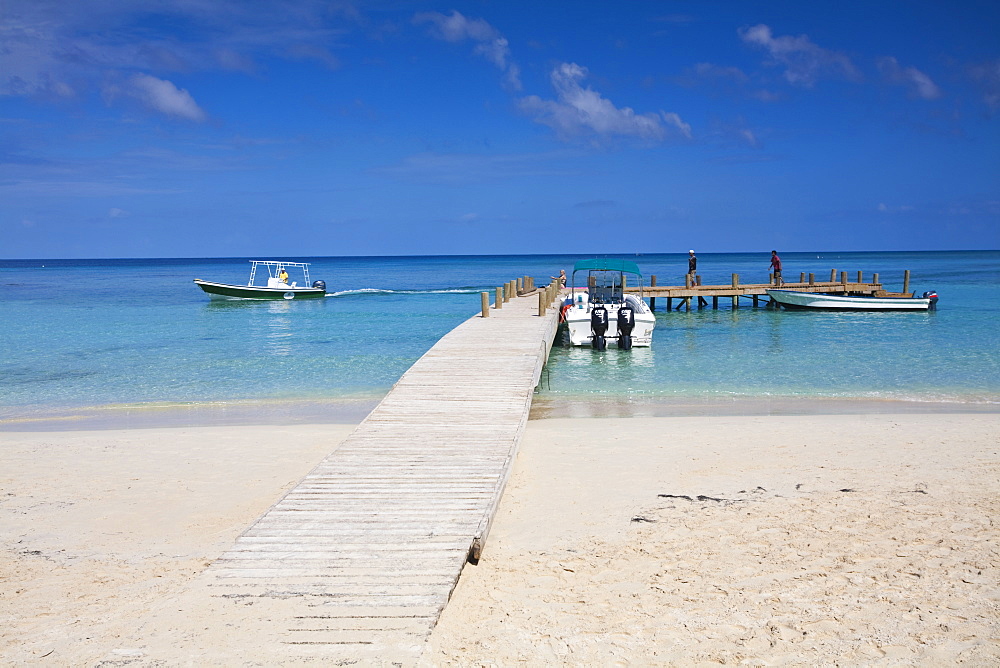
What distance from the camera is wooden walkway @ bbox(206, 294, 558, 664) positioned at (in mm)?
4535

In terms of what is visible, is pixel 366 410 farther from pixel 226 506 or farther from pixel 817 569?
pixel 817 569

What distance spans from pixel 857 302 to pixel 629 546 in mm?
28165

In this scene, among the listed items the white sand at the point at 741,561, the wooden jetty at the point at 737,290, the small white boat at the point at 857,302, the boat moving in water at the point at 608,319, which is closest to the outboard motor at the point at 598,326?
the boat moving in water at the point at 608,319

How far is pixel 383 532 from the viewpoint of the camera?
5.92m

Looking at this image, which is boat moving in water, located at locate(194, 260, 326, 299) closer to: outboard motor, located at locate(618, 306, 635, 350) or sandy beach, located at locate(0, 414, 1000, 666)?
outboard motor, located at locate(618, 306, 635, 350)

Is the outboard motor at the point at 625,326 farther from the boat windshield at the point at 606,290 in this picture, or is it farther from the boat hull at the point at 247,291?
the boat hull at the point at 247,291

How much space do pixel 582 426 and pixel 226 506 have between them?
5486 mm

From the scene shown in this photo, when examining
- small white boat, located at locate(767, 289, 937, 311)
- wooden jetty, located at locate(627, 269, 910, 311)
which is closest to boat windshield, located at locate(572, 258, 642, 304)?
wooden jetty, located at locate(627, 269, 910, 311)

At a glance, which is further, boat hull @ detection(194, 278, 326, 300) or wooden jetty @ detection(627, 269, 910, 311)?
boat hull @ detection(194, 278, 326, 300)

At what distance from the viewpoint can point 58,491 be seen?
820cm

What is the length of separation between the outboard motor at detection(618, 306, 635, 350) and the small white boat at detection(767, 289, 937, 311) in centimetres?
1461

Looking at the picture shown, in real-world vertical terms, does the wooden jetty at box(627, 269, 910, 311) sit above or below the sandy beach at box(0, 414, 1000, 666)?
above

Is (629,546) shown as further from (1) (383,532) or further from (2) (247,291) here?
(2) (247,291)

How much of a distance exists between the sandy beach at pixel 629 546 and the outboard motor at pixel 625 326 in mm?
9477
